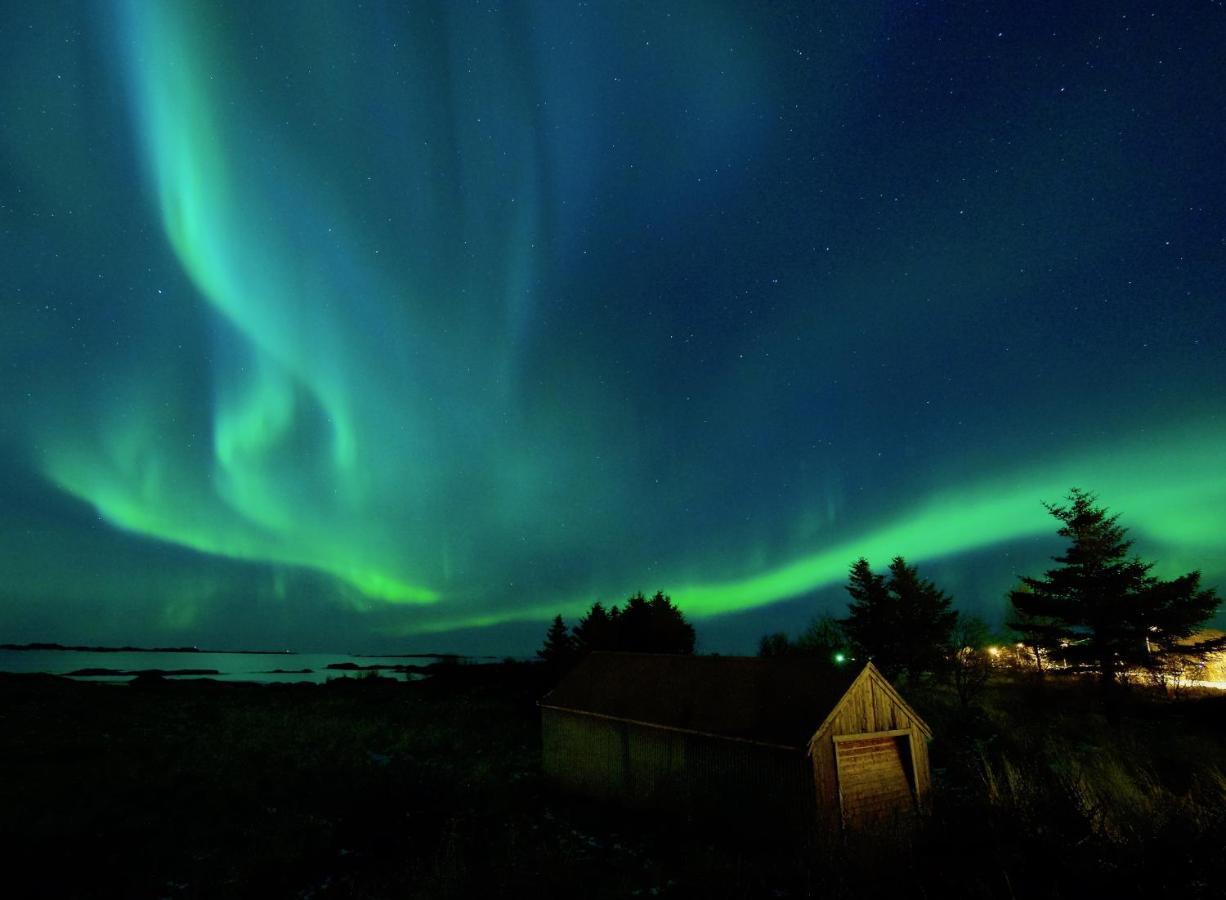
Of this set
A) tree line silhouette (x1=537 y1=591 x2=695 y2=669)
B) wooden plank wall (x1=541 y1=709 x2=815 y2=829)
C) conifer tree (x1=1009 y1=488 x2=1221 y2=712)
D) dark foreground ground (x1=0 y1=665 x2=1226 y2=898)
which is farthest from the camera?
tree line silhouette (x1=537 y1=591 x2=695 y2=669)

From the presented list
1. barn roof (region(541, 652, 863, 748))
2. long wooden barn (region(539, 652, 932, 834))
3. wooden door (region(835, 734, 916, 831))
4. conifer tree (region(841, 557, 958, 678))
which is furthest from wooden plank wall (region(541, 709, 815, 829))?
conifer tree (region(841, 557, 958, 678))

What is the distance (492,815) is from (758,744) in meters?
8.85

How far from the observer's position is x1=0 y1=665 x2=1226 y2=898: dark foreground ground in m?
6.11

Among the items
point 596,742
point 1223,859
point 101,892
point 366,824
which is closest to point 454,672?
point 596,742

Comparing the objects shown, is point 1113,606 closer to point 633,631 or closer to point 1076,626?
point 1076,626

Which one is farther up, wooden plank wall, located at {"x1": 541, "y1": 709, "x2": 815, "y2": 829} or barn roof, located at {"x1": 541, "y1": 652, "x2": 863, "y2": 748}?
barn roof, located at {"x1": 541, "y1": 652, "x2": 863, "y2": 748}

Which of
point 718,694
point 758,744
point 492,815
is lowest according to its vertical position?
point 492,815

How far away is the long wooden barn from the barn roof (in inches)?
1.9

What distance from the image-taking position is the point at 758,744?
17688mm

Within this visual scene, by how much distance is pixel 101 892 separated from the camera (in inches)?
482

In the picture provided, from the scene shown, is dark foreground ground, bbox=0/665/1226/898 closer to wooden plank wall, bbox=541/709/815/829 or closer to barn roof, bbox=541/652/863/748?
→ wooden plank wall, bbox=541/709/815/829

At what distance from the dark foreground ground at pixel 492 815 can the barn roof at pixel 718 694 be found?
9.39ft

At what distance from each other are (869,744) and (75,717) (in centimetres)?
4332

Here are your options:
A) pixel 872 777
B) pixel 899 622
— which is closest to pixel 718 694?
pixel 872 777
